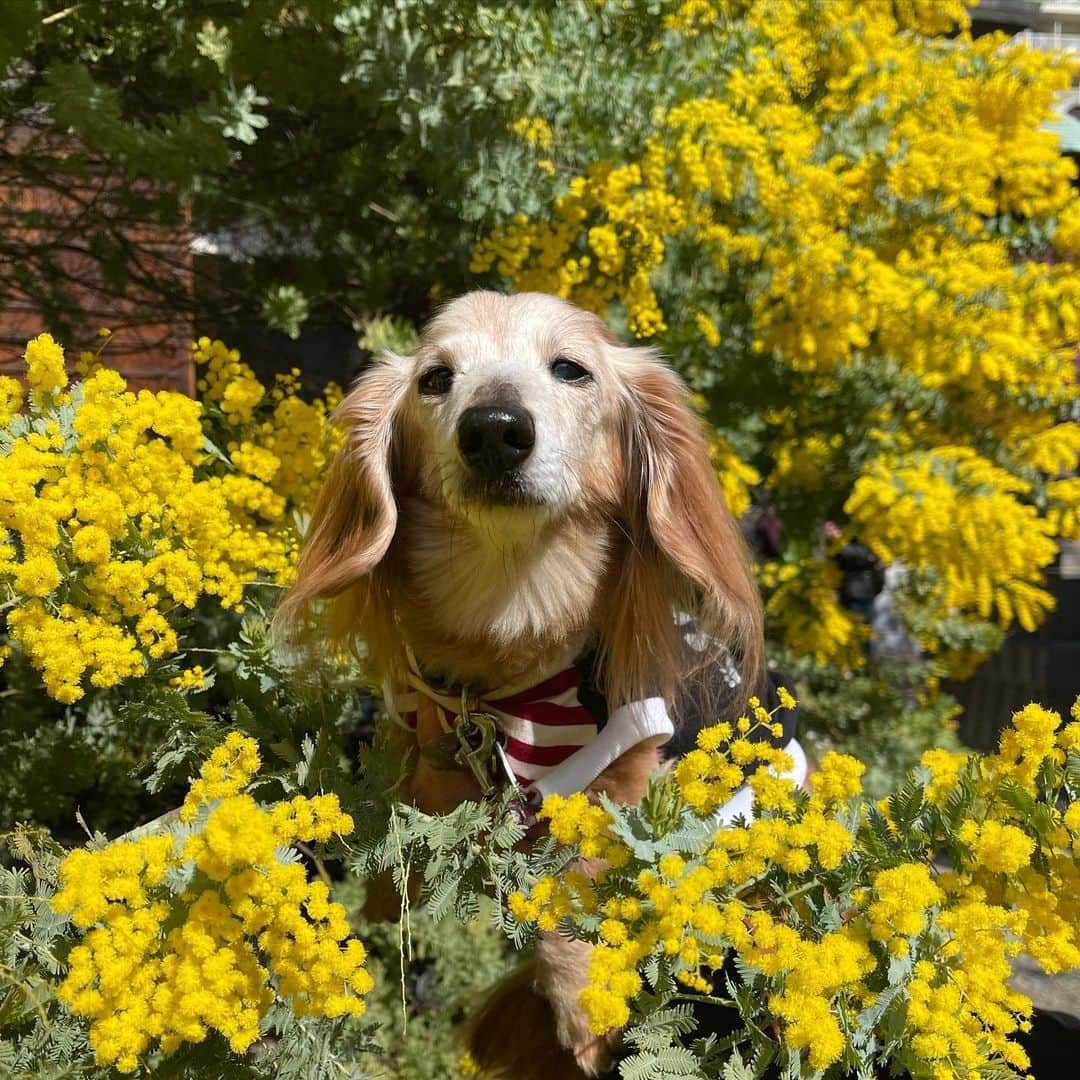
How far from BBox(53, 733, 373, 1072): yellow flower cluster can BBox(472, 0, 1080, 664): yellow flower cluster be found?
1569 mm

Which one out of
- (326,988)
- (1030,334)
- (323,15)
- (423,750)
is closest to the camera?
(326,988)

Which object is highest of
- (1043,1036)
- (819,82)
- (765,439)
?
(819,82)

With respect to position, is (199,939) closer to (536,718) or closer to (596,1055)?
(536,718)

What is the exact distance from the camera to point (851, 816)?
879 mm

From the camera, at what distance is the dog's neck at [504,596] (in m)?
1.57

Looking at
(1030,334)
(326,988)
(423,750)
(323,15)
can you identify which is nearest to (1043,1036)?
(423,750)

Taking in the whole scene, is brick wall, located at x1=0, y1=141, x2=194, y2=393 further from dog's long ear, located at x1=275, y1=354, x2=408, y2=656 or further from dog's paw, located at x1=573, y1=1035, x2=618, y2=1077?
dog's paw, located at x1=573, y1=1035, x2=618, y2=1077

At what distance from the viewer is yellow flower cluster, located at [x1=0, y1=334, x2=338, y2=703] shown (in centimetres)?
104

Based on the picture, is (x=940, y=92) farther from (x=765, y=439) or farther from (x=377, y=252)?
(x=377, y=252)

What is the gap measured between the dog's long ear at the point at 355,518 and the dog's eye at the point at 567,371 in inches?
Answer: 12.4

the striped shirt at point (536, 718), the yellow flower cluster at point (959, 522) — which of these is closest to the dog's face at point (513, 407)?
the striped shirt at point (536, 718)

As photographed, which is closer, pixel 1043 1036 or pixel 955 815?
pixel 955 815

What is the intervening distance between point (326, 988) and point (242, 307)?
244 cm

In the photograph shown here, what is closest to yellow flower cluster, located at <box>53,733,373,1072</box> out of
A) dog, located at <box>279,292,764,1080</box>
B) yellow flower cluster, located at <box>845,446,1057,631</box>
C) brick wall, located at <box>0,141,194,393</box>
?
dog, located at <box>279,292,764,1080</box>
